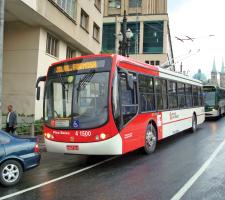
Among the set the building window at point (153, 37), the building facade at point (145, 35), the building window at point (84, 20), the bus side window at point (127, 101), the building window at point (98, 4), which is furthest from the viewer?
the building window at point (153, 37)

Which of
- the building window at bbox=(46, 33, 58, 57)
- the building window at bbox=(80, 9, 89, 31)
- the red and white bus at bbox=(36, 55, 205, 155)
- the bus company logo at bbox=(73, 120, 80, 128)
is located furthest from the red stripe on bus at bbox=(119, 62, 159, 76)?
the building window at bbox=(80, 9, 89, 31)

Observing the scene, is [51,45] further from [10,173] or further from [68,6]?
[10,173]

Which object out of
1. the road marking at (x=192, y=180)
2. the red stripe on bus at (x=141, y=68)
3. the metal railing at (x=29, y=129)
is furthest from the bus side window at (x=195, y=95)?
the metal railing at (x=29, y=129)

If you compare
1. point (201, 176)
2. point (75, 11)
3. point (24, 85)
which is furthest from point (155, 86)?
point (75, 11)

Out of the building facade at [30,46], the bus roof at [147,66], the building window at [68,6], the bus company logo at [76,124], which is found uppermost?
the building window at [68,6]

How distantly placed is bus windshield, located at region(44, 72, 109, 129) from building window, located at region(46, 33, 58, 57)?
456 inches

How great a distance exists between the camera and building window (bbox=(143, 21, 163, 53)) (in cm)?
6176

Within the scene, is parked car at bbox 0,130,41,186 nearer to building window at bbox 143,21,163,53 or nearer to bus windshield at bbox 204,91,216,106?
bus windshield at bbox 204,91,216,106

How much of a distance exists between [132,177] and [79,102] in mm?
2434

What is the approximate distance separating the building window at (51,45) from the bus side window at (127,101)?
11.8 meters

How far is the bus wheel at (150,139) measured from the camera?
10391mm

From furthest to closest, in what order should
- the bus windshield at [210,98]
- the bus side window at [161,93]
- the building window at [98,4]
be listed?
1. the building window at [98,4]
2. the bus windshield at [210,98]
3. the bus side window at [161,93]

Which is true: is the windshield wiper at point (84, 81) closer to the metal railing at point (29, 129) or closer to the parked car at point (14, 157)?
the parked car at point (14, 157)

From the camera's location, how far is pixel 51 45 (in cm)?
2064
